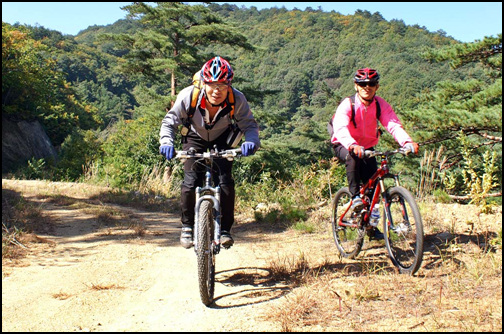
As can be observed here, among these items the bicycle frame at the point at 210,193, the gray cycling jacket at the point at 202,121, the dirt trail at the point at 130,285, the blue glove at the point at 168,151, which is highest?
the gray cycling jacket at the point at 202,121

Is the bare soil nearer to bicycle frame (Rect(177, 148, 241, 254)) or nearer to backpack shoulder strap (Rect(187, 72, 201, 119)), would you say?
bicycle frame (Rect(177, 148, 241, 254))

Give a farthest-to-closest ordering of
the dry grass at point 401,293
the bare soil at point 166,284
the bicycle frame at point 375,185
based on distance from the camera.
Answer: the bicycle frame at point 375,185
the bare soil at point 166,284
the dry grass at point 401,293

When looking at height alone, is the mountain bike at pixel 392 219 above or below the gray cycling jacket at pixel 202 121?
below

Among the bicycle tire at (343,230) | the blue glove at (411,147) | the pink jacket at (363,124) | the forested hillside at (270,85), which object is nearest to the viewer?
the blue glove at (411,147)

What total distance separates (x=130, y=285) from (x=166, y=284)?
313 millimetres

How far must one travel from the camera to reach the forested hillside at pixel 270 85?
902cm

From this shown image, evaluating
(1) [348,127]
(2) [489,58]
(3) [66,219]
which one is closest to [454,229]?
(1) [348,127]

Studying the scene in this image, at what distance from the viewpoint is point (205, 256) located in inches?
129

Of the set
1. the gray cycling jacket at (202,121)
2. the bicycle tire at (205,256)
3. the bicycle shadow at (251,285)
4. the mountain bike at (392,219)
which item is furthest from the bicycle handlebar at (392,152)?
the bicycle tire at (205,256)

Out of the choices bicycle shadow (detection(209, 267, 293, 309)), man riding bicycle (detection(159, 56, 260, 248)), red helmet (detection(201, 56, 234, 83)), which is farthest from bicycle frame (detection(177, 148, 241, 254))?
red helmet (detection(201, 56, 234, 83))

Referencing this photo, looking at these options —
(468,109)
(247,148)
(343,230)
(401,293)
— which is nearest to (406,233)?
(401,293)

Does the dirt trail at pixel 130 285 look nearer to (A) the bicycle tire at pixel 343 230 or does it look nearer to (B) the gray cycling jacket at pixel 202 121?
(A) the bicycle tire at pixel 343 230

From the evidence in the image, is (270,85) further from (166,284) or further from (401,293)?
(401,293)

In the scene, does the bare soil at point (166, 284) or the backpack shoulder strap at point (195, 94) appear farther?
the backpack shoulder strap at point (195, 94)
